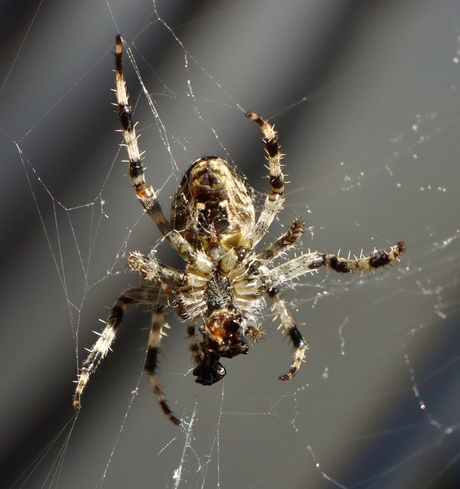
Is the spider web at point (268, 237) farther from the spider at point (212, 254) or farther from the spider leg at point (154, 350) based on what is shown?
the spider at point (212, 254)

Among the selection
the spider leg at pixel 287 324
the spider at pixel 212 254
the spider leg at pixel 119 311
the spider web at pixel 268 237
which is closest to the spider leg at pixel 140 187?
the spider at pixel 212 254

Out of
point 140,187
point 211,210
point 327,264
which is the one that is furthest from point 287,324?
point 140,187

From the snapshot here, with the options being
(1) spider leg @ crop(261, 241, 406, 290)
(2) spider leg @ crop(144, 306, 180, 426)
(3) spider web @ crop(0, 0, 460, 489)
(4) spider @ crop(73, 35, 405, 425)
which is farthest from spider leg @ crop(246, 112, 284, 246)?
(3) spider web @ crop(0, 0, 460, 489)

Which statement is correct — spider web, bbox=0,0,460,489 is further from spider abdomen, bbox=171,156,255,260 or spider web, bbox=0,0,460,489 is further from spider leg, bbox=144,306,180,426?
spider abdomen, bbox=171,156,255,260

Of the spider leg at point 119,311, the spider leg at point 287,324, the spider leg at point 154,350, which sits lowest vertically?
the spider leg at point 287,324

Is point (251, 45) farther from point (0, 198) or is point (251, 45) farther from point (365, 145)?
point (0, 198)

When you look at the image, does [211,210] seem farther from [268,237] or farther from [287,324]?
[268,237]

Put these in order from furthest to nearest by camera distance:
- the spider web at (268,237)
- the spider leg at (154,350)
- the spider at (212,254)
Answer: the spider web at (268,237)
the spider leg at (154,350)
the spider at (212,254)

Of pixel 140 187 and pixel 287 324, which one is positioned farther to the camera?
pixel 287 324
